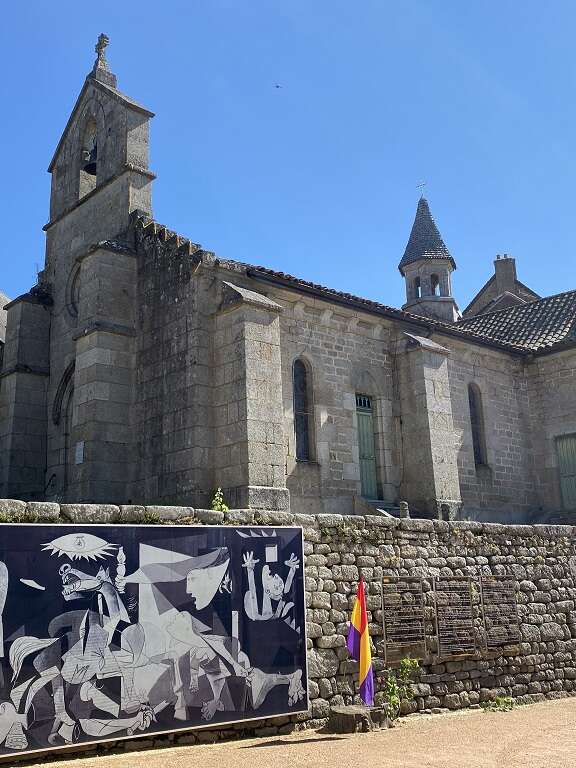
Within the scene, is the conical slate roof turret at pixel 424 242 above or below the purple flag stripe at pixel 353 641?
above

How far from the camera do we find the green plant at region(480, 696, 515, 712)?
10625 millimetres

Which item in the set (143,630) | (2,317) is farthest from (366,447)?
(2,317)

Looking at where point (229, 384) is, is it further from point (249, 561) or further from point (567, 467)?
point (567, 467)

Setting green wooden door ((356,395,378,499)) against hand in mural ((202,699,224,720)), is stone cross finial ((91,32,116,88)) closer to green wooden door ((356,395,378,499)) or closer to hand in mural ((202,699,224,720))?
green wooden door ((356,395,378,499))

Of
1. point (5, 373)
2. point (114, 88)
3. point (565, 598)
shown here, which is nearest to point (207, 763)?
point (565, 598)

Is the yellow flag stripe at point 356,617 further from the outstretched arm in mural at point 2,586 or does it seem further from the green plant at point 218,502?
the outstretched arm in mural at point 2,586

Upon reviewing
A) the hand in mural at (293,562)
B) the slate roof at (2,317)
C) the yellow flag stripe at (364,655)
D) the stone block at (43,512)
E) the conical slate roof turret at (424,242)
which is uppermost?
the conical slate roof turret at (424,242)

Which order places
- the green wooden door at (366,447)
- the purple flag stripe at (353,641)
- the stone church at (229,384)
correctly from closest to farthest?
1. the purple flag stripe at (353,641)
2. the stone church at (229,384)
3. the green wooden door at (366,447)

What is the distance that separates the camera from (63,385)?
16.7 meters

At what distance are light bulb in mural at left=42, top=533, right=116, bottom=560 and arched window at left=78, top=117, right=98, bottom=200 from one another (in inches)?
492

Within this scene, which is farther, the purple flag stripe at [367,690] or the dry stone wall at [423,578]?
the purple flag stripe at [367,690]

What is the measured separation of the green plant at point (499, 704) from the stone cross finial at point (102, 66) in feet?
51.1

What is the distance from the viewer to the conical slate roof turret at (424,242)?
32750 millimetres

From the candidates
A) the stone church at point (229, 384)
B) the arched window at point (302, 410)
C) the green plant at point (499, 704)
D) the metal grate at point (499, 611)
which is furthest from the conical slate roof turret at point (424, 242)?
the green plant at point (499, 704)
